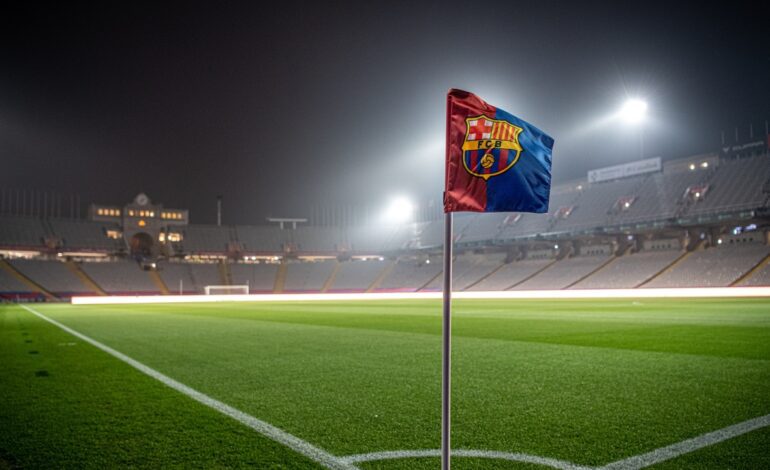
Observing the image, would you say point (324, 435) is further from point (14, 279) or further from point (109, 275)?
point (109, 275)

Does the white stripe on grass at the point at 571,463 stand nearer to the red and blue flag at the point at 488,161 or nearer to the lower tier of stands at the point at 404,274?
the red and blue flag at the point at 488,161

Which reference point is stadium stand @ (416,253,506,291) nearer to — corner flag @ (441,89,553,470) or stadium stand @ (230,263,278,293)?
stadium stand @ (230,263,278,293)

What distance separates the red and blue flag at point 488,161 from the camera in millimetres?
3504

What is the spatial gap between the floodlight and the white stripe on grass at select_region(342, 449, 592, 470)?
58729 millimetres

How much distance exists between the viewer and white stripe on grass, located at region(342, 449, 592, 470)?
3.35m

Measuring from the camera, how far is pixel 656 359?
7.71 meters

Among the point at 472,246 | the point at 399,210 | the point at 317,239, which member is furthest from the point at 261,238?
the point at 472,246

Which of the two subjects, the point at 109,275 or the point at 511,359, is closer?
the point at 511,359

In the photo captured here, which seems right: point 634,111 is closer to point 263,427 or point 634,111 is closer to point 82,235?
point 263,427

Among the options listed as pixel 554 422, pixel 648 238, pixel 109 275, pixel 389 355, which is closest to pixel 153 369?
pixel 389 355

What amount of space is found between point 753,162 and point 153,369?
55.1 m

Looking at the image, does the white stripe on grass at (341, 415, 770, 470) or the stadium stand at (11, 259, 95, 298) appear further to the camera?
the stadium stand at (11, 259, 95, 298)

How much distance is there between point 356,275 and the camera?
76.8 m

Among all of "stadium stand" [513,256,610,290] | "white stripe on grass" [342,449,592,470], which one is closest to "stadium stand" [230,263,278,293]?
"stadium stand" [513,256,610,290]
